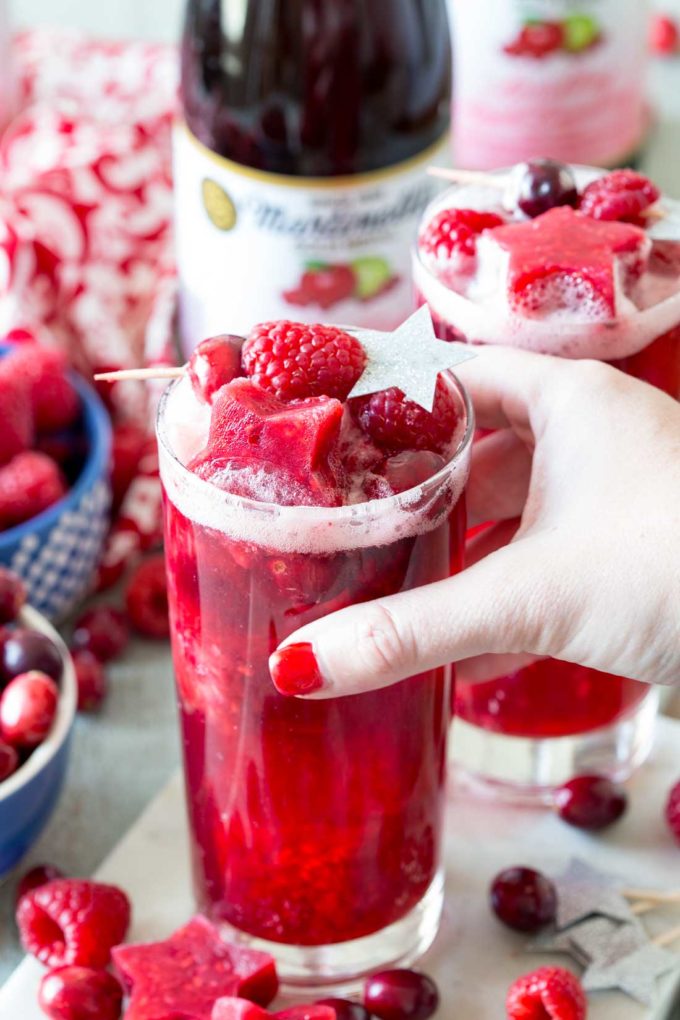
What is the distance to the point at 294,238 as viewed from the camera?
1291mm

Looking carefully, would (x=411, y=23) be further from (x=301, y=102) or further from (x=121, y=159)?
(x=121, y=159)

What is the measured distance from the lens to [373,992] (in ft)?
2.95

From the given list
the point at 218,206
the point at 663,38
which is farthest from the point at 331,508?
the point at 663,38

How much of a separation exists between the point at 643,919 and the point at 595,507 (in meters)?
0.37

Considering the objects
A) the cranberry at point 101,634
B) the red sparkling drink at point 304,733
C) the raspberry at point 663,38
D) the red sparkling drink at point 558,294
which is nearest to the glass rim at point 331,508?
the red sparkling drink at point 304,733

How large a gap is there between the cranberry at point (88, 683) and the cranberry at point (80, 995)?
32 cm

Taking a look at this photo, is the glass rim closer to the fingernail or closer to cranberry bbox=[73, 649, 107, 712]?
the fingernail

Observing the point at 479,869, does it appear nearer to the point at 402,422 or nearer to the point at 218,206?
the point at 402,422

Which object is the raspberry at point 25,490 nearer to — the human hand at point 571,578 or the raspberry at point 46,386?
the raspberry at point 46,386

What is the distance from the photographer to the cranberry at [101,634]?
1248 mm

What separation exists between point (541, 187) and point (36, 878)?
591 mm

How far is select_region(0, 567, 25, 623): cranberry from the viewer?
1062 millimetres

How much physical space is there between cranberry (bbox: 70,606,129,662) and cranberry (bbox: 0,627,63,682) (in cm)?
21

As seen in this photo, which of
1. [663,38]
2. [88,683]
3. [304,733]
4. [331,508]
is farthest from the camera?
[663,38]
